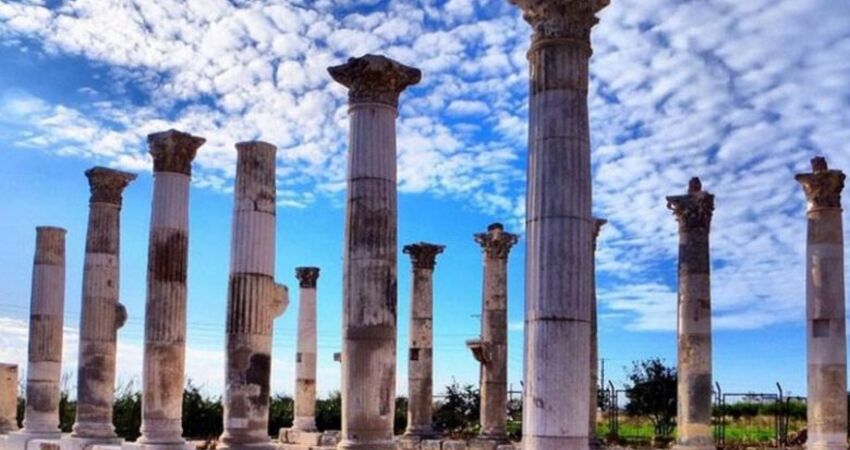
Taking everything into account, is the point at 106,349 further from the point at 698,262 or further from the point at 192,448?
the point at 698,262

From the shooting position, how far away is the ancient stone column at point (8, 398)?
1233 inches

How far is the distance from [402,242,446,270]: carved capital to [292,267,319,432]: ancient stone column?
6189mm

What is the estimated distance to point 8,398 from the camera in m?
31.7

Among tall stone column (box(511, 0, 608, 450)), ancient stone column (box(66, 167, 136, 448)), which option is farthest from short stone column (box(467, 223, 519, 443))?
tall stone column (box(511, 0, 608, 450))

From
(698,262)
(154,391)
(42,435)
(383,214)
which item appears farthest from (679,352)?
(42,435)

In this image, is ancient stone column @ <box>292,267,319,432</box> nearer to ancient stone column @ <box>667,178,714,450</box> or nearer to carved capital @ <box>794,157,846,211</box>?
ancient stone column @ <box>667,178,714,450</box>

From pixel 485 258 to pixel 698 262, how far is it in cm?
838

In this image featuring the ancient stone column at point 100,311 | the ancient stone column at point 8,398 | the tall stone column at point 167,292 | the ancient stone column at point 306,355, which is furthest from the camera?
the ancient stone column at point 306,355

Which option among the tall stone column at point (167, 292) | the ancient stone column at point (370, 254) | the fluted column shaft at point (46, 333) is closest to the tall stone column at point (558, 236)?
the ancient stone column at point (370, 254)

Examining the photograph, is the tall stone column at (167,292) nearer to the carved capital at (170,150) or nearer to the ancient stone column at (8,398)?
the carved capital at (170,150)

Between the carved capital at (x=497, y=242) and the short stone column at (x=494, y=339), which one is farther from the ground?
the carved capital at (x=497, y=242)

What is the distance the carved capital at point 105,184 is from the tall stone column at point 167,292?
4.58 meters

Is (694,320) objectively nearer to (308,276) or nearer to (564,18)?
(564,18)

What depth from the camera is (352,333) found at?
16891 millimetres
